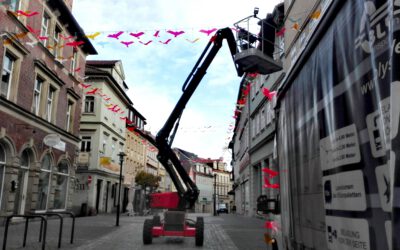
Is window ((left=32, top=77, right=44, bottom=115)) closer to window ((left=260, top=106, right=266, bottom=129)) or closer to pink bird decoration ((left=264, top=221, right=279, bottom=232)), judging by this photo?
window ((left=260, top=106, right=266, bottom=129))

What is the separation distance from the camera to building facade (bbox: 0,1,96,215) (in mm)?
16734

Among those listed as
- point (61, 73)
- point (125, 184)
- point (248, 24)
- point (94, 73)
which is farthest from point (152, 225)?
point (125, 184)

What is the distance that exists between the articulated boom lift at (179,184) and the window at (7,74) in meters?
8.49

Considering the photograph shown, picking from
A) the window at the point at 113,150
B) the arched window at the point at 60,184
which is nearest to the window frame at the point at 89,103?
the window at the point at 113,150

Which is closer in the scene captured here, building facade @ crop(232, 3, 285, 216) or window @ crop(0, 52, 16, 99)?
window @ crop(0, 52, 16, 99)

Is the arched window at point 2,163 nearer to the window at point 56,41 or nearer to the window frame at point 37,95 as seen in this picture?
the window frame at point 37,95

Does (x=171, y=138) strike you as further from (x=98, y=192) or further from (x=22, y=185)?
(x=98, y=192)

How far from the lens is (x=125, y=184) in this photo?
44562 millimetres

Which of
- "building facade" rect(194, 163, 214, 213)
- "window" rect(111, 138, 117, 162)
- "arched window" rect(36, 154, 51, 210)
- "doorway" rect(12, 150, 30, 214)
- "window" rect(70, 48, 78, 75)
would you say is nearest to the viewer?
"doorway" rect(12, 150, 30, 214)

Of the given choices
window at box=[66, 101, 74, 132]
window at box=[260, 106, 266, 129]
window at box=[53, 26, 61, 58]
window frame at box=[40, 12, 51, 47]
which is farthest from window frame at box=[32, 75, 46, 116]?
window at box=[260, 106, 266, 129]

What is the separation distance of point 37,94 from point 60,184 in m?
6.45

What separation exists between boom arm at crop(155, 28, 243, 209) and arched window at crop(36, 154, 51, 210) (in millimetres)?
11285

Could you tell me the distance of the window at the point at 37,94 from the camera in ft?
65.4

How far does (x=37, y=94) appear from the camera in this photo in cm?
2031
